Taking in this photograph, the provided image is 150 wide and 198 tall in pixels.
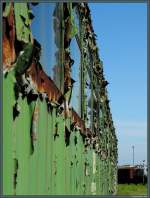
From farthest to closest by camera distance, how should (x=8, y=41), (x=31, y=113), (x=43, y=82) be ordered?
(x=43, y=82) → (x=31, y=113) → (x=8, y=41)

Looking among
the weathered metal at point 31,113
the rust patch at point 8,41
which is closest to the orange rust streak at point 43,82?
the weathered metal at point 31,113

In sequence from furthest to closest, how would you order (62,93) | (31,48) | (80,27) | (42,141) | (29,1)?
(80,27), (62,93), (42,141), (29,1), (31,48)

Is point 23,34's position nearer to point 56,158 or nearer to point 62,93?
point 56,158

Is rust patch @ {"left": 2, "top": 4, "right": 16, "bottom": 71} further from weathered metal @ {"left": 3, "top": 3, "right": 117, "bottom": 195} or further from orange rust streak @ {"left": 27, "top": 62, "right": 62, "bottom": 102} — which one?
orange rust streak @ {"left": 27, "top": 62, "right": 62, "bottom": 102}

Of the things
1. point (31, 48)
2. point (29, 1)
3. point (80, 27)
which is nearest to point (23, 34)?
point (31, 48)

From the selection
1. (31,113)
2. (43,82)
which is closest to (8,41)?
(31,113)

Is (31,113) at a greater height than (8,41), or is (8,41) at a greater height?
(8,41)

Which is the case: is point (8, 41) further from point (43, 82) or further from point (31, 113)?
point (43, 82)

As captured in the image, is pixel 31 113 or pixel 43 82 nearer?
pixel 31 113

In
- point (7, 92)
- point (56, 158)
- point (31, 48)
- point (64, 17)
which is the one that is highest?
point (64, 17)

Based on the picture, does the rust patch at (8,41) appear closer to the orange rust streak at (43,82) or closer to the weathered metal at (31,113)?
the weathered metal at (31,113)

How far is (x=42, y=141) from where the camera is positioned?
4.38m

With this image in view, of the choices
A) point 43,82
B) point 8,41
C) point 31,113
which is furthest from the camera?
point 43,82

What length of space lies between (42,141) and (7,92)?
1.18m
